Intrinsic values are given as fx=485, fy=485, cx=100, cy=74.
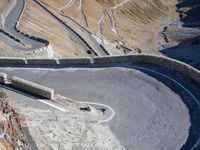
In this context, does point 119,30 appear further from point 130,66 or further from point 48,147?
point 48,147

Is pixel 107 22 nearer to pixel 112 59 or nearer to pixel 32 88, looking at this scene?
pixel 112 59

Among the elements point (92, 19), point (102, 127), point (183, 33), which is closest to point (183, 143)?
point (102, 127)

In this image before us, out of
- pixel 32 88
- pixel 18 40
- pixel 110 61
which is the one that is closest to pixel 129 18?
pixel 18 40

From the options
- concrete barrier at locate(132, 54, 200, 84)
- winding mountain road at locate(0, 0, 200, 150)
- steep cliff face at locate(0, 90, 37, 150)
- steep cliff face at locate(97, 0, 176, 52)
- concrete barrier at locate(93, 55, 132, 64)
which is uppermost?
steep cliff face at locate(0, 90, 37, 150)

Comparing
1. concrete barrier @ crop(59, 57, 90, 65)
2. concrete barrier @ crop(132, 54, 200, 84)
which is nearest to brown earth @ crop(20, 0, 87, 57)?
concrete barrier @ crop(59, 57, 90, 65)

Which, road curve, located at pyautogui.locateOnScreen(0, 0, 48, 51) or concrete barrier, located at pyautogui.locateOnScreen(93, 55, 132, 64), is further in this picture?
road curve, located at pyautogui.locateOnScreen(0, 0, 48, 51)

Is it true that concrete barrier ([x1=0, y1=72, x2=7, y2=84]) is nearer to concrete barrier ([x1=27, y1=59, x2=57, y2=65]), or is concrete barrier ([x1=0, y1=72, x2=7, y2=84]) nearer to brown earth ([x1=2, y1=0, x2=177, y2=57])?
concrete barrier ([x1=27, y1=59, x2=57, y2=65])
